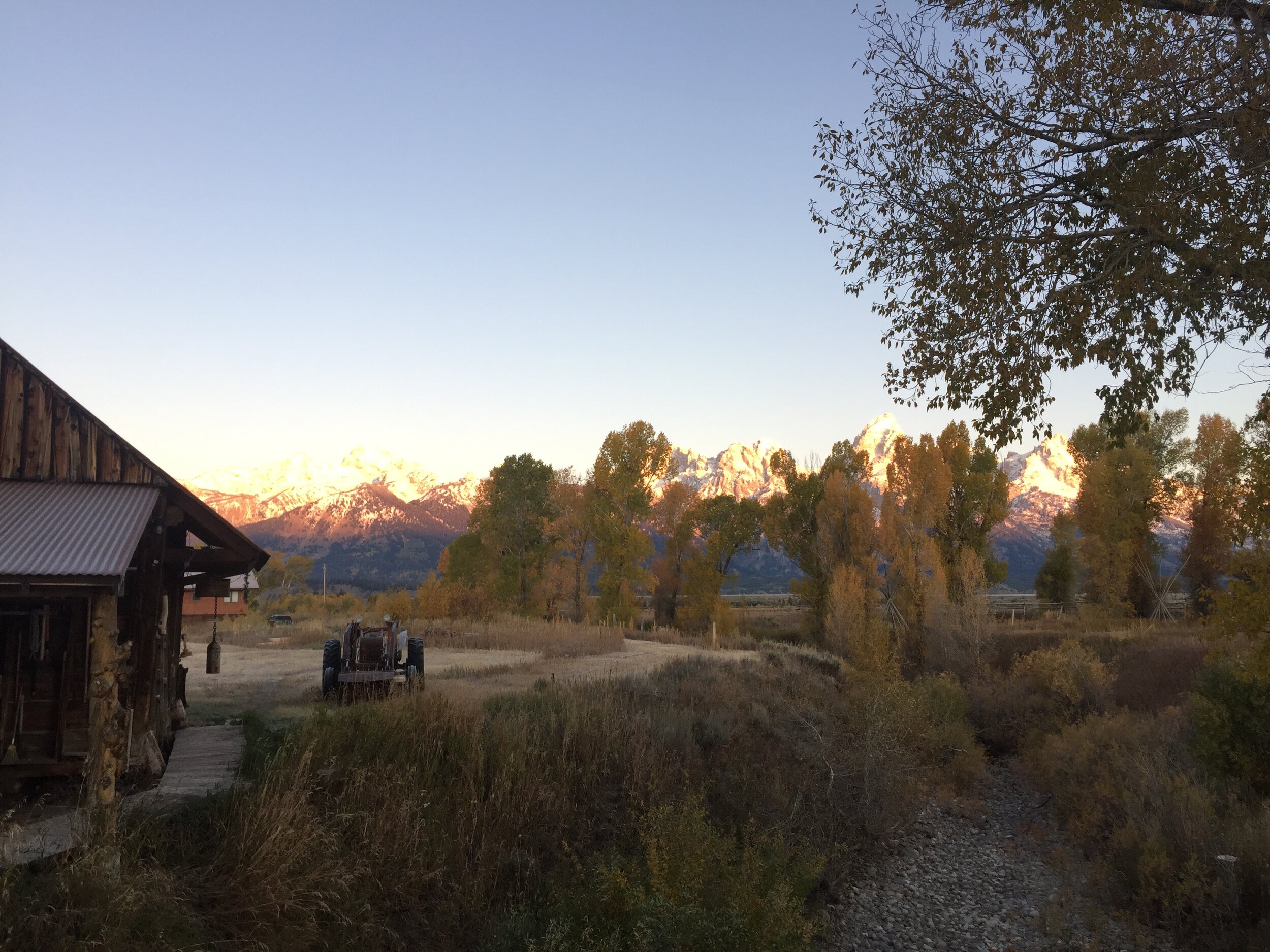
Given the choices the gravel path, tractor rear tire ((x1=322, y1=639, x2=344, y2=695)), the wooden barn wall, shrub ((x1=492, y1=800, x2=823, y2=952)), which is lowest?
the gravel path

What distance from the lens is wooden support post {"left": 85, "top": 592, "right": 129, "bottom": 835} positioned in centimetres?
770

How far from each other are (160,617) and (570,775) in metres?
6.31

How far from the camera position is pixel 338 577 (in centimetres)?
15925

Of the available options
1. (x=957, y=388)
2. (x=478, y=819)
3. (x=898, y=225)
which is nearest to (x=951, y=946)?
(x=478, y=819)

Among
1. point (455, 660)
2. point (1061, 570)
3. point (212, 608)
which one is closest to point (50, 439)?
point (455, 660)

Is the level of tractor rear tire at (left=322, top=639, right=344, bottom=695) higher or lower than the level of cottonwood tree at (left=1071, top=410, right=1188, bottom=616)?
lower

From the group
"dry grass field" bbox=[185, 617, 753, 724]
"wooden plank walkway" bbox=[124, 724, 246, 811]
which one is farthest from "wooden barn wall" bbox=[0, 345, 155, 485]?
"dry grass field" bbox=[185, 617, 753, 724]

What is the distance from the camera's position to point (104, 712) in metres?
7.84

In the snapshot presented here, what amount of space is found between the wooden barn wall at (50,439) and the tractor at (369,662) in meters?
6.22

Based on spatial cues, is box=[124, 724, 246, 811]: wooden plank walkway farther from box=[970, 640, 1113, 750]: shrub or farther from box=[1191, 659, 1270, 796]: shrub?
box=[970, 640, 1113, 750]: shrub

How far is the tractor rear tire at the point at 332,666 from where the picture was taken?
15047 millimetres

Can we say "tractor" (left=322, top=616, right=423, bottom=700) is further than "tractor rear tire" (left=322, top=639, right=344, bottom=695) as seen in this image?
No

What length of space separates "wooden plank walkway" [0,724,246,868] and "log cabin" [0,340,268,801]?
1.25 feet

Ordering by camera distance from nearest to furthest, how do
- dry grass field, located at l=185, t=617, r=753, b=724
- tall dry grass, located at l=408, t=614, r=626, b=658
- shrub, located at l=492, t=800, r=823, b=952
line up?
shrub, located at l=492, t=800, r=823, b=952
dry grass field, located at l=185, t=617, r=753, b=724
tall dry grass, located at l=408, t=614, r=626, b=658
